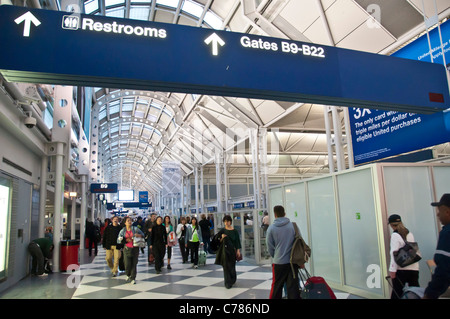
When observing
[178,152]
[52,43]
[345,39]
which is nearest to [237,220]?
[345,39]

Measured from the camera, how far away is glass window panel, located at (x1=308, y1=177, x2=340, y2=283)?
6.71 meters

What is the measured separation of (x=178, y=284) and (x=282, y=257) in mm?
3979

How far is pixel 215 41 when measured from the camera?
170 inches

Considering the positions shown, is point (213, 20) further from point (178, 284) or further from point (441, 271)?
point (441, 271)

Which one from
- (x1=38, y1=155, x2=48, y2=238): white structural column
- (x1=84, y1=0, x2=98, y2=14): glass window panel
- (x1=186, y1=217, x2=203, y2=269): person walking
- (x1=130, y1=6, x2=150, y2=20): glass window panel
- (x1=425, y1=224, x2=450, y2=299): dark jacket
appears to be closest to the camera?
(x1=425, y1=224, x2=450, y2=299): dark jacket

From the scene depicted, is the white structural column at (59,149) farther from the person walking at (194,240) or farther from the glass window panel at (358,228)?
the glass window panel at (358,228)

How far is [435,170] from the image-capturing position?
586cm

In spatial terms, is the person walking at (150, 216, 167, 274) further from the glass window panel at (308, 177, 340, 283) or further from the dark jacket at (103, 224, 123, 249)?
the glass window panel at (308, 177, 340, 283)

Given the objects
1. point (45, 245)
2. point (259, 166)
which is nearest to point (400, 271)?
point (45, 245)

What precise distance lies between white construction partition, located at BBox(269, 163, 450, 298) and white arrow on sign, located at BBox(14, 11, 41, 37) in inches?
210

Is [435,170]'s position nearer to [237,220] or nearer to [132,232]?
[132,232]

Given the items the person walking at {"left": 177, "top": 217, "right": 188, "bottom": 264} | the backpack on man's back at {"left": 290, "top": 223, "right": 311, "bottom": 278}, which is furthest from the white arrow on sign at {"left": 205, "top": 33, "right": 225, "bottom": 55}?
the person walking at {"left": 177, "top": 217, "right": 188, "bottom": 264}

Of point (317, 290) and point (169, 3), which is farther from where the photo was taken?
point (169, 3)

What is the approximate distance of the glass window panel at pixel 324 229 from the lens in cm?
671
